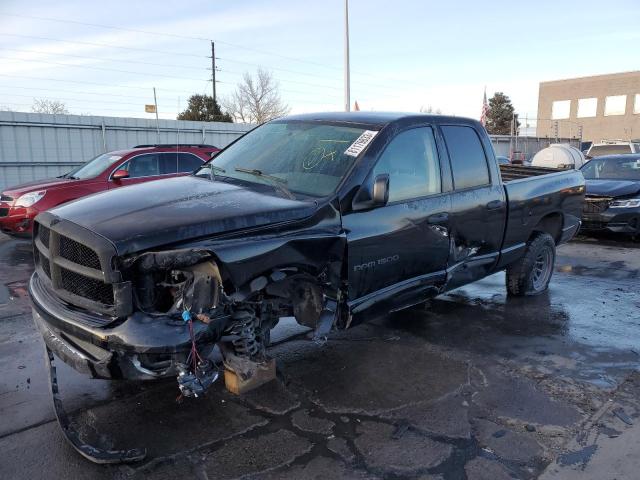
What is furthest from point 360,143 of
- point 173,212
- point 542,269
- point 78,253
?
point 542,269

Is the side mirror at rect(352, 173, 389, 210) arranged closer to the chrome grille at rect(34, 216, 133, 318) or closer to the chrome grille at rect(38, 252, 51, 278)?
the chrome grille at rect(34, 216, 133, 318)

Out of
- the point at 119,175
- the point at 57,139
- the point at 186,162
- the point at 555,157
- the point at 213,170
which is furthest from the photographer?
the point at 57,139

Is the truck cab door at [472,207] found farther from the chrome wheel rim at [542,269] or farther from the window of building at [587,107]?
the window of building at [587,107]

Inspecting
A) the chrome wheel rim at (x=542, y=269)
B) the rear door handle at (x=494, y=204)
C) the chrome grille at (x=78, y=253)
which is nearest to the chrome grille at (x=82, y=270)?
the chrome grille at (x=78, y=253)

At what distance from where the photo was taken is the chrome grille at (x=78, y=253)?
9.58 ft

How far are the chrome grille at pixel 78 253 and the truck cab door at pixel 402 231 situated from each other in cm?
159

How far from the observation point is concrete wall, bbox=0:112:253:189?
15266mm

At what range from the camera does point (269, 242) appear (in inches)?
124

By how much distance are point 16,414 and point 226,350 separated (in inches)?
58.6

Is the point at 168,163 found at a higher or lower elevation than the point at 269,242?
higher

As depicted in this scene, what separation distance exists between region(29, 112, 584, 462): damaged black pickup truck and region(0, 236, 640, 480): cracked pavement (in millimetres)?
494

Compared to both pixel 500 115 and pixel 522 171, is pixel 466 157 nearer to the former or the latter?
pixel 522 171

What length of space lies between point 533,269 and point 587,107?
57441 mm

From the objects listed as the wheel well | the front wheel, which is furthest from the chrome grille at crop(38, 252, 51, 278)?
the wheel well
